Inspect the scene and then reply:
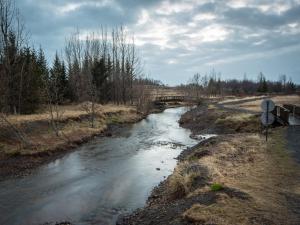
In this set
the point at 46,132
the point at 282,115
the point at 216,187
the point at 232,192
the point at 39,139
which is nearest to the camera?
the point at 232,192

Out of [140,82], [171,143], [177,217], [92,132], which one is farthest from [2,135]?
[140,82]

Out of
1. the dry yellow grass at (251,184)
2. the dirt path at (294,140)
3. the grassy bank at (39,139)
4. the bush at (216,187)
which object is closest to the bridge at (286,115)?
the dirt path at (294,140)

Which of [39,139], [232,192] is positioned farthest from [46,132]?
[232,192]

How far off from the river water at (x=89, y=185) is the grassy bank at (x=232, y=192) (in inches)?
59.5

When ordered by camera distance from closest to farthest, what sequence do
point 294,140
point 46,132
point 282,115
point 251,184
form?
point 251,184, point 294,140, point 46,132, point 282,115

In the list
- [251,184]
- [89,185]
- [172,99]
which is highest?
[172,99]

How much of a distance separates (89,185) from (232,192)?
884 centimetres

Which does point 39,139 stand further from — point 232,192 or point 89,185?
point 232,192

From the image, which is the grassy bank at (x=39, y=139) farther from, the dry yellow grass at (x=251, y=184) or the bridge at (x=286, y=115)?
the bridge at (x=286, y=115)

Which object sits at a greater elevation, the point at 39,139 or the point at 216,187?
the point at 216,187

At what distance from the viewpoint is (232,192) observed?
11.5 m

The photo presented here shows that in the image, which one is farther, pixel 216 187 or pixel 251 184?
pixel 251 184

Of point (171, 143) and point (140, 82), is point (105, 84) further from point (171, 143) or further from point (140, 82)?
point (171, 143)

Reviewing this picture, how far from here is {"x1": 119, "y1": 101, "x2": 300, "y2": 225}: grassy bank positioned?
31.9ft
